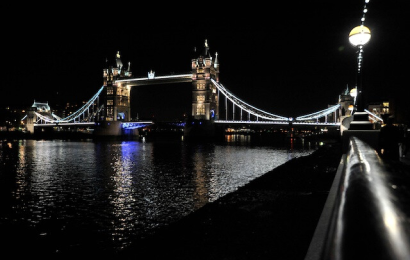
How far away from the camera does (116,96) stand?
90.3 m

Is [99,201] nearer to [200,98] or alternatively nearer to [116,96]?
[200,98]

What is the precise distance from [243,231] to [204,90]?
71402mm

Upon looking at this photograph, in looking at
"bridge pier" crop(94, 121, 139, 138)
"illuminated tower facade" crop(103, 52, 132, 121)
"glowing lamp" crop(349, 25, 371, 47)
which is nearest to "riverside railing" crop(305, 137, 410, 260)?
"glowing lamp" crop(349, 25, 371, 47)

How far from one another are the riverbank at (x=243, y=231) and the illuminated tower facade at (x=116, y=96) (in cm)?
8563

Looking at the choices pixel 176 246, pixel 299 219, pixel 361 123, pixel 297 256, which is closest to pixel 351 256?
pixel 297 256

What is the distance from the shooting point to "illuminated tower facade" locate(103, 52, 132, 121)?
8969 centimetres

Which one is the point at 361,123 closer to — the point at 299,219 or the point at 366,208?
the point at 299,219

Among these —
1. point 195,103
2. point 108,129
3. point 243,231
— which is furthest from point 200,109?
point 243,231

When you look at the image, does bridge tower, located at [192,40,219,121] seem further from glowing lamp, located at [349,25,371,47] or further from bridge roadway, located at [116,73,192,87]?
glowing lamp, located at [349,25,371,47]

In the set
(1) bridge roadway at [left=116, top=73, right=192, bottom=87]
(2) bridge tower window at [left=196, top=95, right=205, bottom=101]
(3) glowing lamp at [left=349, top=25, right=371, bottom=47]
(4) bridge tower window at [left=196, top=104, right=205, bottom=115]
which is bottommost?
(3) glowing lamp at [left=349, top=25, right=371, bottom=47]

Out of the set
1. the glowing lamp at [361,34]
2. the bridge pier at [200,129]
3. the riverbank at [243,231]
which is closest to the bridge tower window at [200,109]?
the bridge pier at [200,129]

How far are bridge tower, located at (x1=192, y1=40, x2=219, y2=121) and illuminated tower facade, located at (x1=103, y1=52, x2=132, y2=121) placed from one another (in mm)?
23360

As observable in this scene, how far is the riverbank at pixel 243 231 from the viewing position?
310cm

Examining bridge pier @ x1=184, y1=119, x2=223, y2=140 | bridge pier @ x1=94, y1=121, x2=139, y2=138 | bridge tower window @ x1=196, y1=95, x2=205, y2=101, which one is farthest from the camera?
bridge pier @ x1=94, y1=121, x2=139, y2=138
